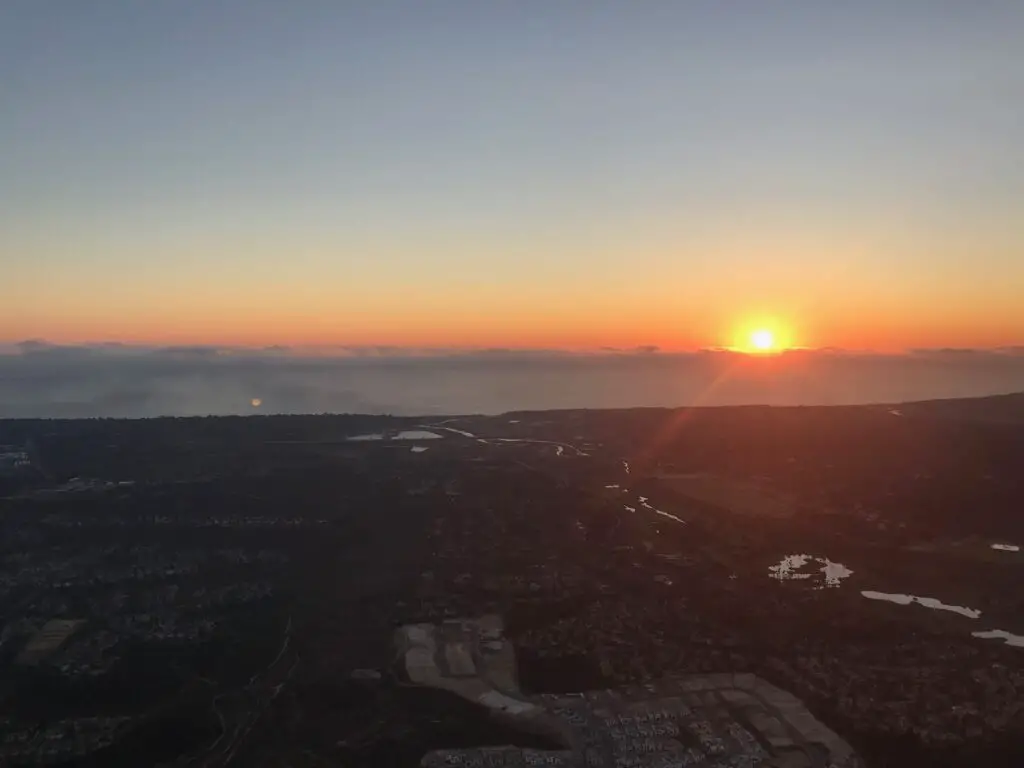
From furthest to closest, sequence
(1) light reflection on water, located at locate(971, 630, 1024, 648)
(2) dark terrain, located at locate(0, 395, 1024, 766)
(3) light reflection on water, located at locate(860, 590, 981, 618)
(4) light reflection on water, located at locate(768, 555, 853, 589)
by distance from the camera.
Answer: (4) light reflection on water, located at locate(768, 555, 853, 589)
(3) light reflection on water, located at locate(860, 590, 981, 618)
(1) light reflection on water, located at locate(971, 630, 1024, 648)
(2) dark terrain, located at locate(0, 395, 1024, 766)

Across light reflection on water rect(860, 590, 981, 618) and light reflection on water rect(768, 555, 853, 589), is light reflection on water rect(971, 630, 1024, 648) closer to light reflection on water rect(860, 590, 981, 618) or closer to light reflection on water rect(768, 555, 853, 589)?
light reflection on water rect(860, 590, 981, 618)

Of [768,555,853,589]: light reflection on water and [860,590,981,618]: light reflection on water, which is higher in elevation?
[768,555,853,589]: light reflection on water

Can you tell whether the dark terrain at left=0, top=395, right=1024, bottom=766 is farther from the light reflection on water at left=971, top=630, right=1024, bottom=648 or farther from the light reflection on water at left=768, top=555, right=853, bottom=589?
the light reflection on water at left=971, top=630, right=1024, bottom=648

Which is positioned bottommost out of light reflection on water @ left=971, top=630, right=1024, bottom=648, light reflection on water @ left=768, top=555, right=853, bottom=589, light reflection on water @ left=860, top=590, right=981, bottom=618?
light reflection on water @ left=971, top=630, right=1024, bottom=648

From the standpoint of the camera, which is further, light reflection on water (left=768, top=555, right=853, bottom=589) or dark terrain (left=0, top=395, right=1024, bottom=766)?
light reflection on water (left=768, top=555, right=853, bottom=589)

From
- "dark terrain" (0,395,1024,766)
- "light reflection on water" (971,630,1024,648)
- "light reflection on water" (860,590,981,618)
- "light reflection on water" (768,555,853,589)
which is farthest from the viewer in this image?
"light reflection on water" (768,555,853,589)

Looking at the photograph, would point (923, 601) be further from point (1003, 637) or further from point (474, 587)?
point (474, 587)

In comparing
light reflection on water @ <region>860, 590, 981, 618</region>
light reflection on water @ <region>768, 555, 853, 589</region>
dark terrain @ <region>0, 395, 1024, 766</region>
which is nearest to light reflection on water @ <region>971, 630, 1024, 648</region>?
dark terrain @ <region>0, 395, 1024, 766</region>

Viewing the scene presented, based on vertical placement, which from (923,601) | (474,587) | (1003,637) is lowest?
(1003,637)

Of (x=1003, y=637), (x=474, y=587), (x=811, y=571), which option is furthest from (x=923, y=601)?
(x=474, y=587)

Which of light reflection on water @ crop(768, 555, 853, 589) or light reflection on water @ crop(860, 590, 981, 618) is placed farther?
light reflection on water @ crop(768, 555, 853, 589)
